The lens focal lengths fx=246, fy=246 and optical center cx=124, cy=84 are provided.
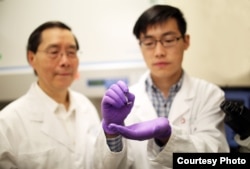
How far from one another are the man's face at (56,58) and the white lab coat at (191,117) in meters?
0.27

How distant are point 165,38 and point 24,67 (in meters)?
0.53

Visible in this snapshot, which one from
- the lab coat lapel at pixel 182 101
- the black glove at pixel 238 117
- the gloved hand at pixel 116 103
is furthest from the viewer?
the lab coat lapel at pixel 182 101

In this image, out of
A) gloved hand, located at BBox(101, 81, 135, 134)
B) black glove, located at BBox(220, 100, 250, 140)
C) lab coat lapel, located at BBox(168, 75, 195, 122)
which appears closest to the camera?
gloved hand, located at BBox(101, 81, 135, 134)

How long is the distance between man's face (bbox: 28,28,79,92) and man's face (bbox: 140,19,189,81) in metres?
0.26

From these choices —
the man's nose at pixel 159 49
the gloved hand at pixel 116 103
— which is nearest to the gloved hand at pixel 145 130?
the gloved hand at pixel 116 103

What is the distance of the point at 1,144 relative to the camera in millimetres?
791

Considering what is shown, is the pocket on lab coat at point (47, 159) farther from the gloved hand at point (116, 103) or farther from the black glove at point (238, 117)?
the black glove at point (238, 117)

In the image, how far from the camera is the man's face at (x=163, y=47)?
0.86 metres

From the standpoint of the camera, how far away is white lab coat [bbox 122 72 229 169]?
0.88 meters

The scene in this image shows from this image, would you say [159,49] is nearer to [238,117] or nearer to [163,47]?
[163,47]

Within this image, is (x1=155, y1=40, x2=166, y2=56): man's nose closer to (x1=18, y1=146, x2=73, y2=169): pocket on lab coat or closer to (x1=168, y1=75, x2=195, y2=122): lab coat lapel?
(x1=168, y1=75, x2=195, y2=122): lab coat lapel

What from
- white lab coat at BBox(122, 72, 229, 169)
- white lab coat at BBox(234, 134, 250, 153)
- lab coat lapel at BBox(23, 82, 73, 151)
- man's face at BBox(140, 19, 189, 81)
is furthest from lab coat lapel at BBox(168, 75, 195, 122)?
lab coat lapel at BBox(23, 82, 73, 151)

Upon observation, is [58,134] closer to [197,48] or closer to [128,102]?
[128,102]

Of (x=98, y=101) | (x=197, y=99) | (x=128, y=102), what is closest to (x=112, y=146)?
(x=128, y=102)
